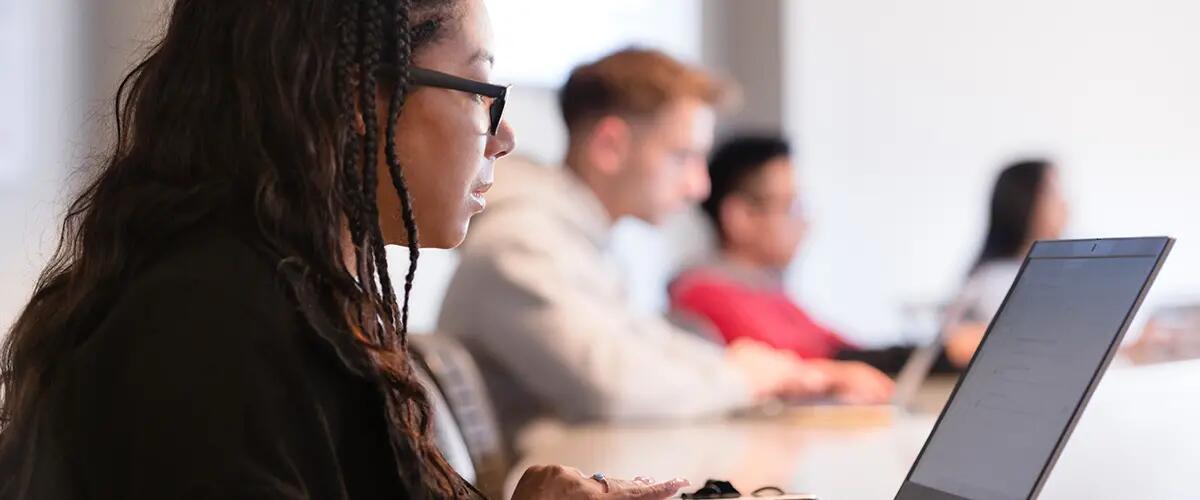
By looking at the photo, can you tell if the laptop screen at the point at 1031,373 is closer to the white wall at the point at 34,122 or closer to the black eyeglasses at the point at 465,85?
the black eyeglasses at the point at 465,85

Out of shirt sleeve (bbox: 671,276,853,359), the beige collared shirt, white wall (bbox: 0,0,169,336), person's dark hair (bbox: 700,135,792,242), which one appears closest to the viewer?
white wall (bbox: 0,0,169,336)

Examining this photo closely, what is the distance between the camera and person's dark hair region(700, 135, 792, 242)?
139 inches

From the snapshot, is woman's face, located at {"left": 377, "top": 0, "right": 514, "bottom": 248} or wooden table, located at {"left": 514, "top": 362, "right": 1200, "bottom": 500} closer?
woman's face, located at {"left": 377, "top": 0, "right": 514, "bottom": 248}

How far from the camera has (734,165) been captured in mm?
3623

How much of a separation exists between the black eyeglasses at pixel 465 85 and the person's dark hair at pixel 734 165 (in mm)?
2539

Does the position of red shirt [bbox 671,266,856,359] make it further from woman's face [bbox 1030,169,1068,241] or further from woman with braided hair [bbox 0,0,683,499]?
woman with braided hair [bbox 0,0,683,499]

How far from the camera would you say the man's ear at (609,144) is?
8.75 ft

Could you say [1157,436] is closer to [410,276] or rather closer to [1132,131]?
[410,276]

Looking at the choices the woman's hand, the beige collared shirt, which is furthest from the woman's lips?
the beige collared shirt

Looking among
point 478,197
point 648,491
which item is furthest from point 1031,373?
point 478,197

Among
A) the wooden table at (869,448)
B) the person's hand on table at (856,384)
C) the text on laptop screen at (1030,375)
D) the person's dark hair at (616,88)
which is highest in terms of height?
the person's dark hair at (616,88)

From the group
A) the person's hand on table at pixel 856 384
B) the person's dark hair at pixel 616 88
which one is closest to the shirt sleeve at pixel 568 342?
the person's hand on table at pixel 856 384

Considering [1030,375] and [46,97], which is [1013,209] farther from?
[1030,375]

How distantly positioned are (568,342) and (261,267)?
1.65 metres
